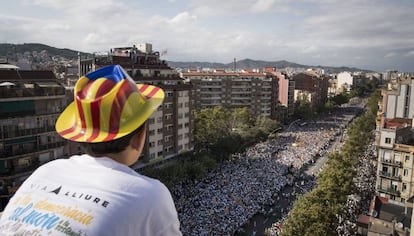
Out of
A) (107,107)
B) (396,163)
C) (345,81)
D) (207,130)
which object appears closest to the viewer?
(107,107)

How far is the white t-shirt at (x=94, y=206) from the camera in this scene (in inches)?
72.7

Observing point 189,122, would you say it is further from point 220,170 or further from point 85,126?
point 85,126

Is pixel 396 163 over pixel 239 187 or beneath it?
over

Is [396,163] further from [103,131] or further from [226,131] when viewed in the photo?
[103,131]

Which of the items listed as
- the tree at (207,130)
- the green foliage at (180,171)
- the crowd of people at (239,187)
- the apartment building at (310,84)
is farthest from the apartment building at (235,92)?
the apartment building at (310,84)

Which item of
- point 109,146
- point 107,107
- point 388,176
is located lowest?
point 388,176

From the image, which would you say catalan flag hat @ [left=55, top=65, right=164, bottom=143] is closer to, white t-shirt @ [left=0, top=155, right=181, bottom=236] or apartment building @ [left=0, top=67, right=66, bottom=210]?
white t-shirt @ [left=0, top=155, right=181, bottom=236]

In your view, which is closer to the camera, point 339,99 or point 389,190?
point 389,190

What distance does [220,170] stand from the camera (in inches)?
1502

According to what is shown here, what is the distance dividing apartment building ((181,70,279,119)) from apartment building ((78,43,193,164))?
3019 cm

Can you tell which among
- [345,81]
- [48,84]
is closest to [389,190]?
[48,84]

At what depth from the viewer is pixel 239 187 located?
31672mm

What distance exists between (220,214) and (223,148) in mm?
19957

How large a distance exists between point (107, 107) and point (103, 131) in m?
0.17
